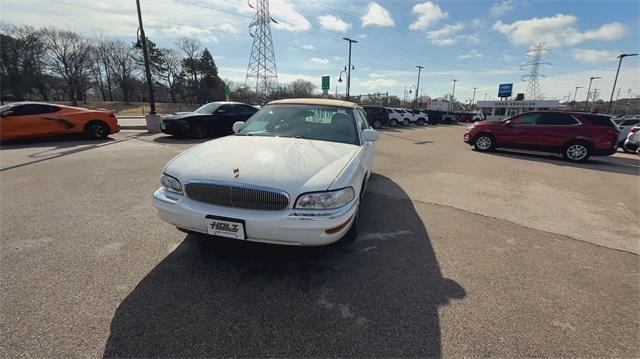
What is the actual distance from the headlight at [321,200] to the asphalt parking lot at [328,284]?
2.38 ft

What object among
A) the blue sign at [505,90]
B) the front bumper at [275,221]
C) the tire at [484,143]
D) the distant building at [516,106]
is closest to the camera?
the front bumper at [275,221]

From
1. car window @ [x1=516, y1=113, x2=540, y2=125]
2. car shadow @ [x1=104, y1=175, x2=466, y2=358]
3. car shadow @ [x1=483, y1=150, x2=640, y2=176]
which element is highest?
car window @ [x1=516, y1=113, x2=540, y2=125]

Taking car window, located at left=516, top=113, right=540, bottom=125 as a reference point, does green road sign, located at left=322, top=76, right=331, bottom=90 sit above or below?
above

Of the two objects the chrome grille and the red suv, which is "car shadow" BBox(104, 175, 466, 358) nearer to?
the chrome grille

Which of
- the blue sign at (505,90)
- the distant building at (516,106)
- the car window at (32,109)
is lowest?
the car window at (32,109)

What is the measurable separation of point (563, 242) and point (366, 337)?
10.4ft

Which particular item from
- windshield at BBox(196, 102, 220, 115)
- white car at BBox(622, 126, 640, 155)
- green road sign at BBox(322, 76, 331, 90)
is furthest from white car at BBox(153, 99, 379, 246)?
green road sign at BBox(322, 76, 331, 90)

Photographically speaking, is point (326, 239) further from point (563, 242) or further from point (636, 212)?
point (636, 212)

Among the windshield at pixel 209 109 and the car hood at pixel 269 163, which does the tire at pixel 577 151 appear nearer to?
the car hood at pixel 269 163

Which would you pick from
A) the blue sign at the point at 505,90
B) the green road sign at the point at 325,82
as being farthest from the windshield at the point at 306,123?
the blue sign at the point at 505,90

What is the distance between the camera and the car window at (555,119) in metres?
9.60

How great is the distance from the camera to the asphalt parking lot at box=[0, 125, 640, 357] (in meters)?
1.92

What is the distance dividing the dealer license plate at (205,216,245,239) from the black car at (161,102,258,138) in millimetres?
9568

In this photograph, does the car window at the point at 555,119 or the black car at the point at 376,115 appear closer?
the car window at the point at 555,119
